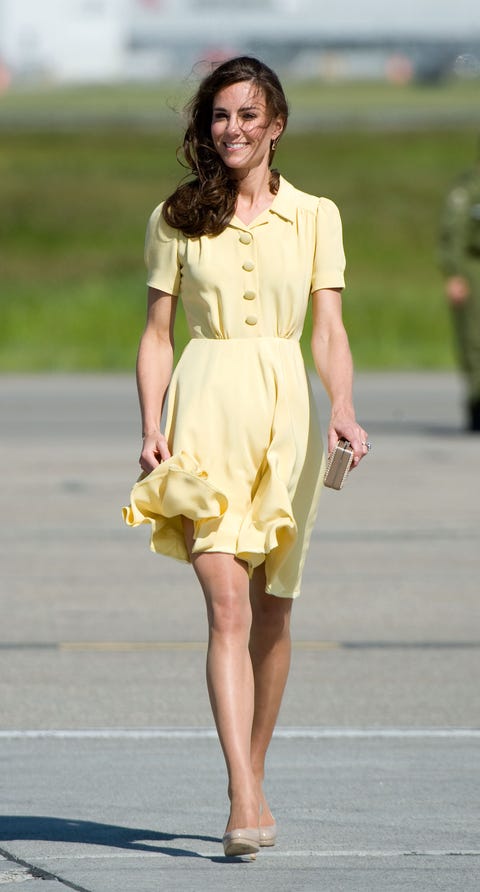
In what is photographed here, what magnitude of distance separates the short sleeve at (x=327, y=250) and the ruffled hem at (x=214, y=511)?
1.66 feet

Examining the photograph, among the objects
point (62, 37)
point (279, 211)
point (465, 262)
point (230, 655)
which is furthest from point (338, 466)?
point (62, 37)

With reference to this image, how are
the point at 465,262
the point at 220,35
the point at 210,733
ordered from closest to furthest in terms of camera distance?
the point at 210,733
the point at 465,262
the point at 220,35

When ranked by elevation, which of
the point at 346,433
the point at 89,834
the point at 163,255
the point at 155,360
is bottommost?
the point at 89,834

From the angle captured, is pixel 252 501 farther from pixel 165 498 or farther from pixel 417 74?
pixel 417 74

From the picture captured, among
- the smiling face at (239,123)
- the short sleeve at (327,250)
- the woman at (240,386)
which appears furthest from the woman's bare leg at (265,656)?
the smiling face at (239,123)

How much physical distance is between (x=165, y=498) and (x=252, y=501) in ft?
0.71

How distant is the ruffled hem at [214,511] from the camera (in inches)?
184

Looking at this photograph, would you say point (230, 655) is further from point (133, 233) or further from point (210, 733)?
point (133, 233)

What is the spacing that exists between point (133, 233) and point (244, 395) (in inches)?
1631

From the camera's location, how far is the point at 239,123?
4.81 m

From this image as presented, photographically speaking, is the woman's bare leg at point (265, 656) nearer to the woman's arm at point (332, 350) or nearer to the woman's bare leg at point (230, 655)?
the woman's bare leg at point (230, 655)

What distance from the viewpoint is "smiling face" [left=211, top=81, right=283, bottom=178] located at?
4.81m

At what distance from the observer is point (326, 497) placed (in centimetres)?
1210

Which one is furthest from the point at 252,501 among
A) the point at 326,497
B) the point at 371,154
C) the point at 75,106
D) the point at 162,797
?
the point at 75,106
